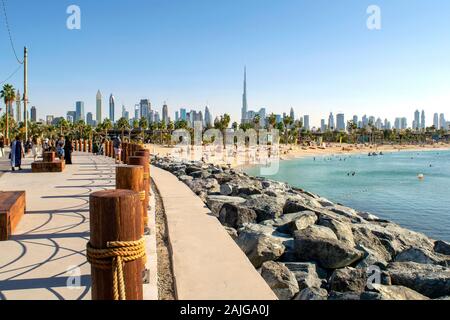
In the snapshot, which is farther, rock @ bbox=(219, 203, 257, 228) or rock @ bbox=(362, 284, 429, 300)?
rock @ bbox=(219, 203, 257, 228)

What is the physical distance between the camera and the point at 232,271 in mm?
4824

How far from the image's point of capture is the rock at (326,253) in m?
6.42

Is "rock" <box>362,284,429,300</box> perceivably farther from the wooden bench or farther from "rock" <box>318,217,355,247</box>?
the wooden bench

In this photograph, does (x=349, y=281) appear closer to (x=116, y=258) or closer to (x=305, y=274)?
(x=305, y=274)

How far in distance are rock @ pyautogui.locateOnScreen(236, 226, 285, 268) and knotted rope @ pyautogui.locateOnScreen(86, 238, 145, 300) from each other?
374 centimetres

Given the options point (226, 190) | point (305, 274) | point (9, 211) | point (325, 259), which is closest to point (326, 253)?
point (325, 259)

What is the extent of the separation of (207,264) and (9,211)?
3.26m

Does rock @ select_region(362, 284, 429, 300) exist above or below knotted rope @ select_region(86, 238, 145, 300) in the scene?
below

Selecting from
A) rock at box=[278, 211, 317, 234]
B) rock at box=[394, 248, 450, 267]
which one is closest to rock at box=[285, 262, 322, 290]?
rock at box=[278, 211, 317, 234]

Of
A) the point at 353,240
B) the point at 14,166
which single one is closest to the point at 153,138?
the point at 14,166

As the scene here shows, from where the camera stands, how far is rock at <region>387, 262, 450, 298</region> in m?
5.88

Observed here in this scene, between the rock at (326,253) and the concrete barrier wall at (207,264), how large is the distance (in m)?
1.30

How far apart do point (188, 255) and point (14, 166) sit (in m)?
14.2

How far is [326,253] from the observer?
6.44 m
